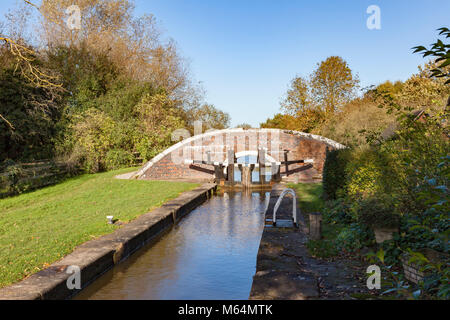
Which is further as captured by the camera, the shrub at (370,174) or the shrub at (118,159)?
the shrub at (118,159)

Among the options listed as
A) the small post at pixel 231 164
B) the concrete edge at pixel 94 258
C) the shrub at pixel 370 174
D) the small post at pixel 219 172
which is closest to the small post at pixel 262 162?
the small post at pixel 231 164

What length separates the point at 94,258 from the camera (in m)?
5.62

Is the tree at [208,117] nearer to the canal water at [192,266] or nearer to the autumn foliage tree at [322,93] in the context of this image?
the autumn foliage tree at [322,93]

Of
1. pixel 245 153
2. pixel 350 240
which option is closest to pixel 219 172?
pixel 245 153

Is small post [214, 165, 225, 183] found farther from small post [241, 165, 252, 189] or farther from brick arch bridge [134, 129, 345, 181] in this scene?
small post [241, 165, 252, 189]

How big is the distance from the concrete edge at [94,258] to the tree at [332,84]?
19717 mm

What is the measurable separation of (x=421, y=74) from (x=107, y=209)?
17317 millimetres

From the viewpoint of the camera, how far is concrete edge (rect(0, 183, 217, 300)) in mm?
4465

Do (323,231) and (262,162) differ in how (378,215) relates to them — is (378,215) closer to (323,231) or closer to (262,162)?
(323,231)

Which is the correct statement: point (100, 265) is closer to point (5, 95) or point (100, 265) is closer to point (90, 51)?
point (5, 95)

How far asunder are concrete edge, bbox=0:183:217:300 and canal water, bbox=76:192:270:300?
0.57 feet

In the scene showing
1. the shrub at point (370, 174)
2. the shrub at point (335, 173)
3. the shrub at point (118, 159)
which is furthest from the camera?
the shrub at point (118, 159)

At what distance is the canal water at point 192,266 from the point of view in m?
5.39
